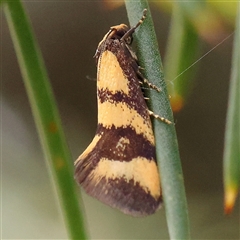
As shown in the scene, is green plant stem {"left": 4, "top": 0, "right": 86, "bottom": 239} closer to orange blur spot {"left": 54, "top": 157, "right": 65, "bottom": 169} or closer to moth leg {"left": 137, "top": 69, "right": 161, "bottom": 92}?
orange blur spot {"left": 54, "top": 157, "right": 65, "bottom": 169}

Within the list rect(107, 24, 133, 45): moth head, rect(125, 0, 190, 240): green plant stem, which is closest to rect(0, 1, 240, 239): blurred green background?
rect(107, 24, 133, 45): moth head

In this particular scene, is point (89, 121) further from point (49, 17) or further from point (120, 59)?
point (120, 59)

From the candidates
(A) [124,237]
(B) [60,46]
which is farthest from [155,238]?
(B) [60,46]

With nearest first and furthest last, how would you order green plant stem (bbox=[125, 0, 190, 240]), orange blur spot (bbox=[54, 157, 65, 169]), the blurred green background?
green plant stem (bbox=[125, 0, 190, 240]) → orange blur spot (bbox=[54, 157, 65, 169]) → the blurred green background

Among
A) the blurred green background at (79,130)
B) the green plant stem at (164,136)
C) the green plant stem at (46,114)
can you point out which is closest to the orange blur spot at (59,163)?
the green plant stem at (46,114)

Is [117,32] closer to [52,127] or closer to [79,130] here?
[52,127]

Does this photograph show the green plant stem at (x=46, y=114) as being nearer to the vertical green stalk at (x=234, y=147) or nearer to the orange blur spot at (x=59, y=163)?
the orange blur spot at (x=59, y=163)
